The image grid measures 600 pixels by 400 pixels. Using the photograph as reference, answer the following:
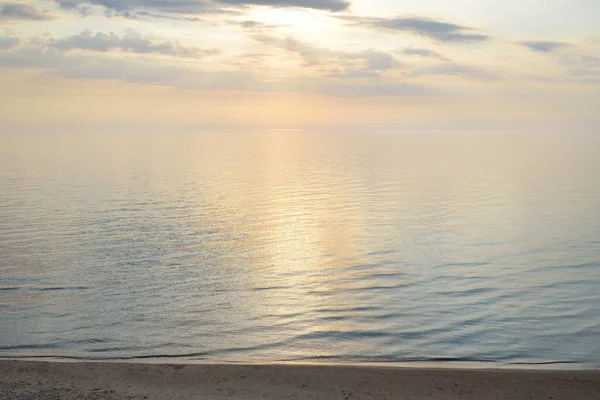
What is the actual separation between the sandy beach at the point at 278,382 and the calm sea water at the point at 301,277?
1774 millimetres

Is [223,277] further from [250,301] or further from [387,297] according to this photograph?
[387,297]

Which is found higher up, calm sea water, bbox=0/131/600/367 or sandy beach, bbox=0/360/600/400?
sandy beach, bbox=0/360/600/400

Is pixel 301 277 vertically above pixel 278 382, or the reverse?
pixel 278 382

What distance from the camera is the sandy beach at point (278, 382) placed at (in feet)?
39.7

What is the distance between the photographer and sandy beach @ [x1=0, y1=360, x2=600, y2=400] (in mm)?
12102

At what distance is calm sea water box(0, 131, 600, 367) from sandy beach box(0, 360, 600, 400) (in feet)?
5.82

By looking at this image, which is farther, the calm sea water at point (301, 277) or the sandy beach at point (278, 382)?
the calm sea water at point (301, 277)

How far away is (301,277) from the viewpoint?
23781mm

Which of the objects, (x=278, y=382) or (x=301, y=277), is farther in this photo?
(x=301, y=277)

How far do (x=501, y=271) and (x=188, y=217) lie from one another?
1932 cm

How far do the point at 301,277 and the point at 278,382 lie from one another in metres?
11.0

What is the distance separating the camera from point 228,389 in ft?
40.9

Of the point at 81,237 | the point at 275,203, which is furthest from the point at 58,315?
the point at 275,203

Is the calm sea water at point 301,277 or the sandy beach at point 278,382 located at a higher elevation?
the sandy beach at point 278,382
